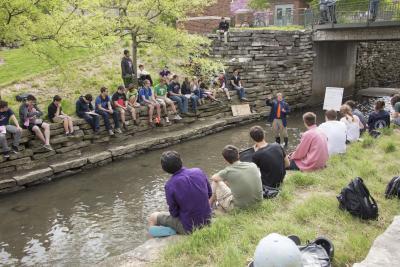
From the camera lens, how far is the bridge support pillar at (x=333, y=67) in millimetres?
23516

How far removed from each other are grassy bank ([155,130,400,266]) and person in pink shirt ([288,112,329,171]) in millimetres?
258

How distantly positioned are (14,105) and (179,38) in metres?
6.26

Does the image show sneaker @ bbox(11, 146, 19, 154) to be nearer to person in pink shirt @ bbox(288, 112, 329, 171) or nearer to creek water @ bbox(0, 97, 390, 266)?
creek water @ bbox(0, 97, 390, 266)

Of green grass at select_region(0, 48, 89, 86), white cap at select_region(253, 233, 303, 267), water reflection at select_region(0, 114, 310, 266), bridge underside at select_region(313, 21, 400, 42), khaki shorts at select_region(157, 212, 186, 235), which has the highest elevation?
bridge underside at select_region(313, 21, 400, 42)

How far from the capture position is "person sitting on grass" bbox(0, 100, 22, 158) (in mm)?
10406

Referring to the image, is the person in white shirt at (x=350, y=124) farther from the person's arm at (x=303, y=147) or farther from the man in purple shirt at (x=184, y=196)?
the man in purple shirt at (x=184, y=196)

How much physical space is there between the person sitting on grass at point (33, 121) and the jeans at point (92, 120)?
1444 millimetres

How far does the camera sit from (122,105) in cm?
1369

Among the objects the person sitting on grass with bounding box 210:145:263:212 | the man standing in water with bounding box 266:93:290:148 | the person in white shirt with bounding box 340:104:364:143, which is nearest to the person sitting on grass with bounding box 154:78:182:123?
the man standing in water with bounding box 266:93:290:148

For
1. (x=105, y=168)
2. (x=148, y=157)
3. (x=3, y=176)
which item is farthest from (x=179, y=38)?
(x=3, y=176)

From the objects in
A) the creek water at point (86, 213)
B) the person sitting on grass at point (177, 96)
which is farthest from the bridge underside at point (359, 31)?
the creek water at point (86, 213)

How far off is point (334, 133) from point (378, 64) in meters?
24.6

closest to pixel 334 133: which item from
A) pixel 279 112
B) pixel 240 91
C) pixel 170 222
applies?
pixel 279 112

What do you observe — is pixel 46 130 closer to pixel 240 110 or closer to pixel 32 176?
pixel 32 176
